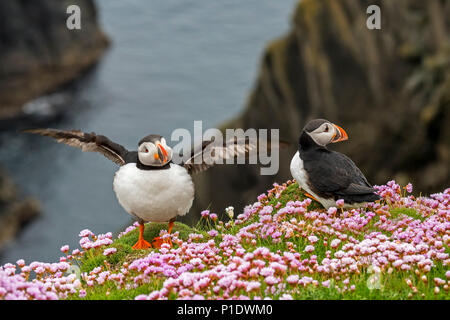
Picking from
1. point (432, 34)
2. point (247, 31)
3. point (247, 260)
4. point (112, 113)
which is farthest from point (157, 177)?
point (247, 31)

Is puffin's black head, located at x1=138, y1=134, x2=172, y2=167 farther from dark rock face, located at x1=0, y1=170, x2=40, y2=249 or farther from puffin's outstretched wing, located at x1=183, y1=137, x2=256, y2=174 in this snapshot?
dark rock face, located at x1=0, y1=170, x2=40, y2=249

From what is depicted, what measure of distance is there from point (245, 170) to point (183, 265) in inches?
1886

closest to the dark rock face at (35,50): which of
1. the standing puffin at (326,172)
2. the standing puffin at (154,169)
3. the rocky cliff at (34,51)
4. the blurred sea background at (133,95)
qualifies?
the rocky cliff at (34,51)

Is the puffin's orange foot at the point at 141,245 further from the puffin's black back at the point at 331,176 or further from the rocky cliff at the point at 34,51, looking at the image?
the rocky cliff at the point at 34,51

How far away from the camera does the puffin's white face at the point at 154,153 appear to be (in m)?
8.55

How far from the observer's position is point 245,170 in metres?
55.3

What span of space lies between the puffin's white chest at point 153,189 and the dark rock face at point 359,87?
32436 mm

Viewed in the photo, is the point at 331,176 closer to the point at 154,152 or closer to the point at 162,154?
the point at 162,154

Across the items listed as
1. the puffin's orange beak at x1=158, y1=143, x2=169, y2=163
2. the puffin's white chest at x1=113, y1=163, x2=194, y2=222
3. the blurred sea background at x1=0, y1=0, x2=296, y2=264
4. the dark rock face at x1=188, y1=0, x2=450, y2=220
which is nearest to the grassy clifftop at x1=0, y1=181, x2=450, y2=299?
the puffin's white chest at x1=113, y1=163, x2=194, y2=222

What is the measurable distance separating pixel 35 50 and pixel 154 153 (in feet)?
360

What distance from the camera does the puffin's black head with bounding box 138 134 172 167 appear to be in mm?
8562

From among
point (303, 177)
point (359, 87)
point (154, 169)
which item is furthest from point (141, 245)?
→ point (359, 87)

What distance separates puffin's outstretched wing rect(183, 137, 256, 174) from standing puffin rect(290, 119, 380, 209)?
860mm

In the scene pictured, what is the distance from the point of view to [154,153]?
8.57m
